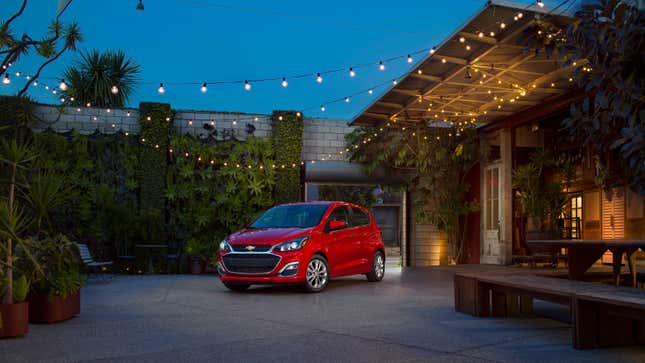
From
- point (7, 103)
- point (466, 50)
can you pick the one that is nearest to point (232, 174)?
point (7, 103)

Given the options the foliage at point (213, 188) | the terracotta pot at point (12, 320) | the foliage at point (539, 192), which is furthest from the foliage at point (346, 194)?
the terracotta pot at point (12, 320)

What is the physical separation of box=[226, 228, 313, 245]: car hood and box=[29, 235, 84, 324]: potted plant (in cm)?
320

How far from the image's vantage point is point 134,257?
1432cm

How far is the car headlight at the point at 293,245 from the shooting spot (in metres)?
9.69

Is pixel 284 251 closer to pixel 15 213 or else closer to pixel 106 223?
pixel 15 213

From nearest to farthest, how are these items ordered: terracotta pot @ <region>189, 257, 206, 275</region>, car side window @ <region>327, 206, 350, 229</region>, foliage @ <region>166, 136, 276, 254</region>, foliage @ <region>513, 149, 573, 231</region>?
car side window @ <region>327, 206, 350, 229</region> → foliage @ <region>513, 149, 573, 231</region> → terracotta pot @ <region>189, 257, 206, 275</region> → foliage @ <region>166, 136, 276, 254</region>

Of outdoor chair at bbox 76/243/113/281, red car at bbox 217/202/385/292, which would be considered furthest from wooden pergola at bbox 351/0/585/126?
outdoor chair at bbox 76/243/113/281

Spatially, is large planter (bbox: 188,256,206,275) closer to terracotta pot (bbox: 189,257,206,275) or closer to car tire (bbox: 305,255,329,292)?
terracotta pot (bbox: 189,257,206,275)

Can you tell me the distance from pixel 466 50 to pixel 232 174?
732cm

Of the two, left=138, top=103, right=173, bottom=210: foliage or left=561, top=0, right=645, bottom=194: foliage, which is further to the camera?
left=138, top=103, right=173, bottom=210: foliage

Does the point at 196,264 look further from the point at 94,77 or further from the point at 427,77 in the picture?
the point at 94,77

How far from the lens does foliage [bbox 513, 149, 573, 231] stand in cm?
1456

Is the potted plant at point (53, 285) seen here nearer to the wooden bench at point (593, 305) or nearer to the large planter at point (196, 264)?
the wooden bench at point (593, 305)

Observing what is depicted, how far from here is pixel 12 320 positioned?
19.4 feet
